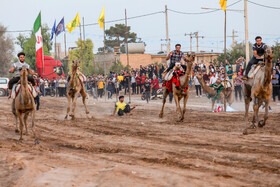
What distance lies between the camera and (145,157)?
864 cm

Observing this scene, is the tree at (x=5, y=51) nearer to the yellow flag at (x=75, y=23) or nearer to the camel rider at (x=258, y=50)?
the yellow flag at (x=75, y=23)

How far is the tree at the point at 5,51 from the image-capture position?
8644 cm

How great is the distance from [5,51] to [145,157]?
8340 cm

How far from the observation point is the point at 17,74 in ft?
45.5

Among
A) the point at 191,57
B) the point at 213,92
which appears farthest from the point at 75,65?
the point at 213,92

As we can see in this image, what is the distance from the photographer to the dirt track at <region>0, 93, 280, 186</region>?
6.62m

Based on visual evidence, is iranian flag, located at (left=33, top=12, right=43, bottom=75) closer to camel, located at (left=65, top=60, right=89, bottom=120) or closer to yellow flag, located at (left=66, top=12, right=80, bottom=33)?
yellow flag, located at (left=66, top=12, right=80, bottom=33)

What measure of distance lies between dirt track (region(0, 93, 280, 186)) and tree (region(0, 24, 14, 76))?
75.6m

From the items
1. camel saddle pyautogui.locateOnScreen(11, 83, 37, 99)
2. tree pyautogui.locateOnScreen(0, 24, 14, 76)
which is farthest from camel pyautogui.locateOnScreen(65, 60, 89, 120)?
tree pyautogui.locateOnScreen(0, 24, 14, 76)

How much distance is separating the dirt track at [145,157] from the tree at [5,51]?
75619 mm

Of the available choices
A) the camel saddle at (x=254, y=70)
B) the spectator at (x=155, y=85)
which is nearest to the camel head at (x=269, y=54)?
the camel saddle at (x=254, y=70)

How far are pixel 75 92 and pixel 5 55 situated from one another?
236 feet

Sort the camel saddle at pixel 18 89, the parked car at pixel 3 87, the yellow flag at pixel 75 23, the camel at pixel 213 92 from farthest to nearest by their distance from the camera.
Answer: the parked car at pixel 3 87 → the yellow flag at pixel 75 23 → the camel at pixel 213 92 → the camel saddle at pixel 18 89

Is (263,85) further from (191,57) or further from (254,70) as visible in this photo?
(191,57)
